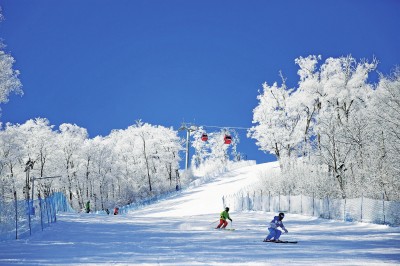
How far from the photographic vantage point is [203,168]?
130m

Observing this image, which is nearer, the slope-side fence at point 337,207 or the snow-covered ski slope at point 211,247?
the snow-covered ski slope at point 211,247

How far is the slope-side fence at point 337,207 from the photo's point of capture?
23.4m

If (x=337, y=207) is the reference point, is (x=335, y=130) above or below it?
above

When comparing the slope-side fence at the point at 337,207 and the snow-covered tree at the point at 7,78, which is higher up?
the snow-covered tree at the point at 7,78

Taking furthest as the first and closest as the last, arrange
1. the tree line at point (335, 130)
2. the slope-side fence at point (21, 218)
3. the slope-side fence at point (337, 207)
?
the tree line at point (335, 130) < the slope-side fence at point (337, 207) < the slope-side fence at point (21, 218)

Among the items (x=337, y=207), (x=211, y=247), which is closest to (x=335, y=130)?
(x=337, y=207)

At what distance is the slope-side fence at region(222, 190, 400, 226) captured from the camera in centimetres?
2344

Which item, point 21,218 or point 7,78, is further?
point 7,78

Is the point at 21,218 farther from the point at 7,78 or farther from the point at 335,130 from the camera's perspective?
the point at 335,130

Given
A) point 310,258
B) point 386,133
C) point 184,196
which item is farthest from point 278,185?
point 310,258

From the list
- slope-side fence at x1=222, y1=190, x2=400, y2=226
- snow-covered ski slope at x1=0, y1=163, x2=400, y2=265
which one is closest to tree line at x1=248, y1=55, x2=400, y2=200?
slope-side fence at x1=222, y1=190, x2=400, y2=226

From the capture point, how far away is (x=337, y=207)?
1133 inches

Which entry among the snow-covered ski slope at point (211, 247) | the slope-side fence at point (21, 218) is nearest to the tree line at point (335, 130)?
the snow-covered ski slope at point (211, 247)

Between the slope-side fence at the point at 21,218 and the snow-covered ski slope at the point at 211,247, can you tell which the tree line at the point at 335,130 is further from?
the slope-side fence at the point at 21,218
